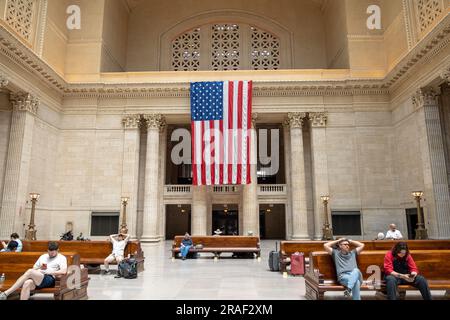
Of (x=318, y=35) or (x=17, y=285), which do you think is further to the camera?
(x=318, y=35)

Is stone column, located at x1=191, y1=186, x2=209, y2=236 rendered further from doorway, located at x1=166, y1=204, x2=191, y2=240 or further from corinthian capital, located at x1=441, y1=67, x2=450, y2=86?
corinthian capital, located at x1=441, y1=67, x2=450, y2=86

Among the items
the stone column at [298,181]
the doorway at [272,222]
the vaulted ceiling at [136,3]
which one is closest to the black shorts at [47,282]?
the stone column at [298,181]

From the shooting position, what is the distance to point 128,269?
8.58 meters

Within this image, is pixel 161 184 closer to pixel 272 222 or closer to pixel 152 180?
pixel 152 180

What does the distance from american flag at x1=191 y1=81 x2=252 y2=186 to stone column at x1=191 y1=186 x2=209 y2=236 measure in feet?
5.01

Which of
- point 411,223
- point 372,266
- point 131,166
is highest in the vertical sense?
point 131,166

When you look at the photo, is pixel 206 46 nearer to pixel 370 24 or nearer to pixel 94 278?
pixel 370 24

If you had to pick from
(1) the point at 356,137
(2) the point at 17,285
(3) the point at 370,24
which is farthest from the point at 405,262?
(3) the point at 370,24

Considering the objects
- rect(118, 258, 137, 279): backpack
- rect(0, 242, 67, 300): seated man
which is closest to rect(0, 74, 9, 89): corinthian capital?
rect(118, 258, 137, 279): backpack

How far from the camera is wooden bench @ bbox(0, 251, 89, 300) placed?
539cm

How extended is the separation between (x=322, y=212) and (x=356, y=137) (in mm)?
5034

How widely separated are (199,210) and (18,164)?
10.2 m

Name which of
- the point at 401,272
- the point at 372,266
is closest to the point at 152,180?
the point at 372,266

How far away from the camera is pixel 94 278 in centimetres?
862
